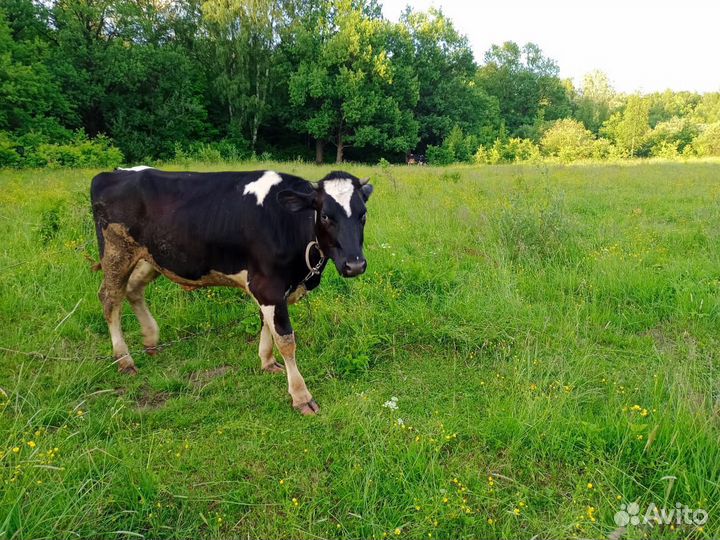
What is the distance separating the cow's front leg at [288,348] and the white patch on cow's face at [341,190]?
3.22 feet

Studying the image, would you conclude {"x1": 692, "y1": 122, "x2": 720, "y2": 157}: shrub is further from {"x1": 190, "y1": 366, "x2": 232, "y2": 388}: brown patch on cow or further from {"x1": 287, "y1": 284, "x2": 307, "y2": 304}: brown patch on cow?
{"x1": 190, "y1": 366, "x2": 232, "y2": 388}: brown patch on cow

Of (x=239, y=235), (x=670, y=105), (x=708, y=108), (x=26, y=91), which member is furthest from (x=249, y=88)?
(x=708, y=108)

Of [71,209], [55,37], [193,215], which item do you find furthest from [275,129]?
[193,215]

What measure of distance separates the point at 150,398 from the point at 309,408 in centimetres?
136

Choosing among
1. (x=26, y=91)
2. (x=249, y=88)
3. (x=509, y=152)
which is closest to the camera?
(x=26, y=91)

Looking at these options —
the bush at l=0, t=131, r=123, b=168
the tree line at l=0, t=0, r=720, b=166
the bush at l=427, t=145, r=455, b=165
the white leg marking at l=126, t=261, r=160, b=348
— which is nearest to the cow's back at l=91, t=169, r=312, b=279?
the white leg marking at l=126, t=261, r=160, b=348

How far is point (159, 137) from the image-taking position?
30.2m

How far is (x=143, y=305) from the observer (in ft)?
14.2

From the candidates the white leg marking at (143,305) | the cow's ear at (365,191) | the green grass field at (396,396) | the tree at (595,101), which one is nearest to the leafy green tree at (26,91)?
the green grass field at (396,396)

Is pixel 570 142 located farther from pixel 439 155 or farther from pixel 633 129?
pixel 633 129

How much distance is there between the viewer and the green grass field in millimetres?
2289

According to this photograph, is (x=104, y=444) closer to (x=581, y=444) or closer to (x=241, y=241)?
(x=241, y=241)

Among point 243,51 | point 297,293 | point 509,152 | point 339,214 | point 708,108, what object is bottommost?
point 297,293

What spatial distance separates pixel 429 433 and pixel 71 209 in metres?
6.93
